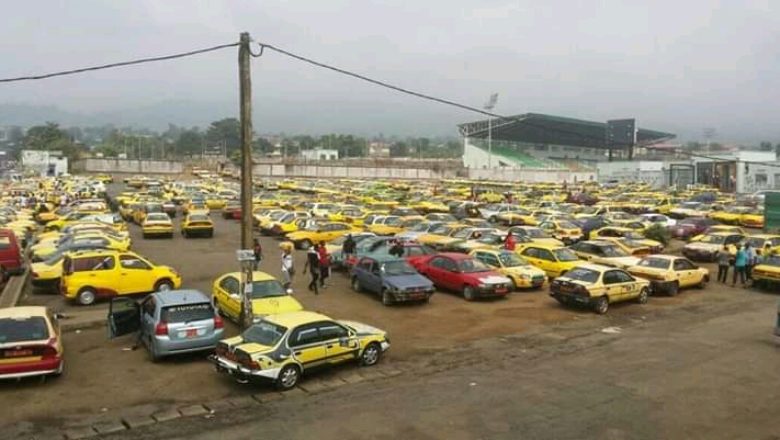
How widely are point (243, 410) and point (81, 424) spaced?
261cm

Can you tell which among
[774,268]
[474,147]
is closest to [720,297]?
[774,268]

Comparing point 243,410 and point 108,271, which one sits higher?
point 108,271

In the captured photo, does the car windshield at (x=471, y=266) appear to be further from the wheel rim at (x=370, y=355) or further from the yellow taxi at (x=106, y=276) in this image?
the yellow taxi at (x=106, y=276)

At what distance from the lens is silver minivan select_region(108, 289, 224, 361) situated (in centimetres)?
1468

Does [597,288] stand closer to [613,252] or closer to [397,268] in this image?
[397,268]

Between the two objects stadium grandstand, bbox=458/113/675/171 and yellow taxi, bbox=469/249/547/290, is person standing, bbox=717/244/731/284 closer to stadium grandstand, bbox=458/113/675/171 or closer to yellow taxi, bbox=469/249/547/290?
yellow taxi, bbox=469/249/547/290

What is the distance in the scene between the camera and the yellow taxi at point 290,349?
42.9ft

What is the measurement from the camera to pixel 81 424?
11.4m

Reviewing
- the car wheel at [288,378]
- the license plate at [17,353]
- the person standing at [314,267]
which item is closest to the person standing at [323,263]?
the person standing at [314,267]

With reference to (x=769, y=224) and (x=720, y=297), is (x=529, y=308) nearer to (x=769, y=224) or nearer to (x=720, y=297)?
(x=720, y=297)

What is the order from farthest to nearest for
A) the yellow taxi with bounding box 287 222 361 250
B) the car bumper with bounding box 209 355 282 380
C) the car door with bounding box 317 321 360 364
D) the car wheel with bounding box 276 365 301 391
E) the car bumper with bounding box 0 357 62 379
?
1. the yellow taxi with bounding box 287 222 361 250
2. the car door with bounding box 317 321 360 364
3. the car wheel with bounding box 276 365 301 391
4. the car bumper with bounding box 209 355 282 380
5. the car bumper with bounding box 0 357 62 379

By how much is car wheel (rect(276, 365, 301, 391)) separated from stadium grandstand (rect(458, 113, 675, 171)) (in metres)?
120

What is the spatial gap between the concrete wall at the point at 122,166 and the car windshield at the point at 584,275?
124m

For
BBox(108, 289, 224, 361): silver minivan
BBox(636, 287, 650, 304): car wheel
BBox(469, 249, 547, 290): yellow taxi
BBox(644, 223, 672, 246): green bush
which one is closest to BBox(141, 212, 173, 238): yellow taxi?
BBox(469, 249, 547, 290): yellow taxi
